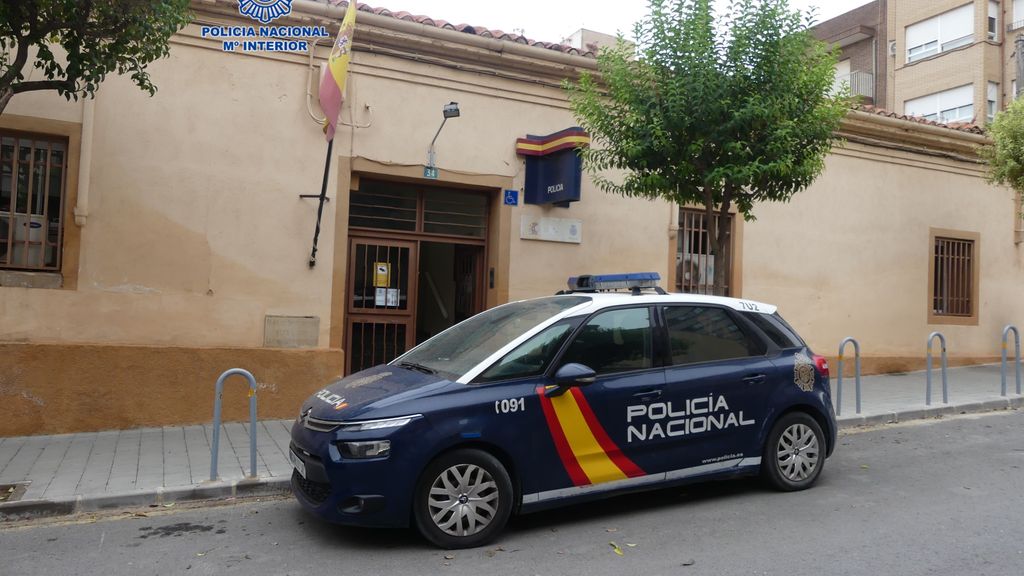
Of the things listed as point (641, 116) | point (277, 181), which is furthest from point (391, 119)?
point (641, 116)

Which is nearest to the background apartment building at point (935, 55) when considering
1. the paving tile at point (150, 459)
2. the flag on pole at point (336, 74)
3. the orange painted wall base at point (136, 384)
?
the flag on pole at point (336, 74)

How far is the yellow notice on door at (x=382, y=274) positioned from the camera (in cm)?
961

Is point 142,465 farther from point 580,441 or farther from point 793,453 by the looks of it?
point 793,453

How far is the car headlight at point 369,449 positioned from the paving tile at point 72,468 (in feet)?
8.58

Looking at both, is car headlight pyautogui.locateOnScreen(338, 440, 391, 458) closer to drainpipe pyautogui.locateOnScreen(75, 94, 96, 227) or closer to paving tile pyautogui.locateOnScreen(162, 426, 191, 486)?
paving tile pyautogui.locateOnScreen(162, 426, 191, 486)

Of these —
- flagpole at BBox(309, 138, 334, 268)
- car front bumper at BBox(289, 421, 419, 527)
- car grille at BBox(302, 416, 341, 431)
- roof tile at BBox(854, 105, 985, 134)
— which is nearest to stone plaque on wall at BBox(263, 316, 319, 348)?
flagpole at BBox(309, 138, 334, 268)

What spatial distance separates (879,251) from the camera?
42.5 feet

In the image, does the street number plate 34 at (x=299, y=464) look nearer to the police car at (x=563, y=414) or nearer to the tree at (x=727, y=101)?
the police car at (x=563, y=414)

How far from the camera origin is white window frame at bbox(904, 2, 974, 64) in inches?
1045

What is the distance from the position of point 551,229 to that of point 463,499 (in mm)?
5948

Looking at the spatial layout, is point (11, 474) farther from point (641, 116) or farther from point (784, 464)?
point (641, 116)

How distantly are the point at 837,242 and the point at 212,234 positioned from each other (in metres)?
9.61

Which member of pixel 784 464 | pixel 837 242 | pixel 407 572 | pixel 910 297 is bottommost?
pixel 407 572

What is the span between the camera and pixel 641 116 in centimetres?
809
